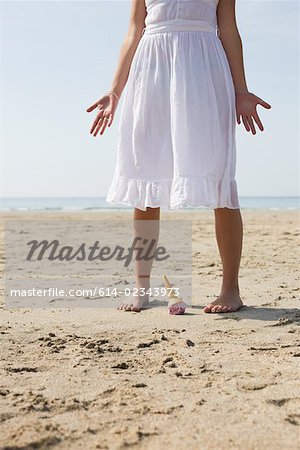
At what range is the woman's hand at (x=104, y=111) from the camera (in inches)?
118

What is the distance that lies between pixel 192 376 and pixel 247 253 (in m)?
3.31

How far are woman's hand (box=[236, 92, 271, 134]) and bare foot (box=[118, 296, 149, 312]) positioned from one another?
0.97 metres

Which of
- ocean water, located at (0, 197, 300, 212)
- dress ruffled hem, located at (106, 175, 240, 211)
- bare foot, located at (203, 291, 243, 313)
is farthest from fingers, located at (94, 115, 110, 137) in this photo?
ocean water, located at (0, 197, 300, 212)

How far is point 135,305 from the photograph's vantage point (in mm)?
2959

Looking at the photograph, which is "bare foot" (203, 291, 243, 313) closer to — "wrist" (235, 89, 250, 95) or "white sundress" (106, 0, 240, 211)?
"white sundress" (106, 0, 240, 211)

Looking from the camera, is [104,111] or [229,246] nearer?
[229,246]

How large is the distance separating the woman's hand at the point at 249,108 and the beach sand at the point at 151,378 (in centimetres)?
86

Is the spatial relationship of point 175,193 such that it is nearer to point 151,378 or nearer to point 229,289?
point 229,289

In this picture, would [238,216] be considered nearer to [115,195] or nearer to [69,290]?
[115,195]

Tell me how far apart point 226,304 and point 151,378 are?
1094 millimetres

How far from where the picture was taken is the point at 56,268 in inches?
173

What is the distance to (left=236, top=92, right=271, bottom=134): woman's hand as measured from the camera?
284cm

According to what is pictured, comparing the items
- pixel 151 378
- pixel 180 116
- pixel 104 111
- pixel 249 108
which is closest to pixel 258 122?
pixel 249 108

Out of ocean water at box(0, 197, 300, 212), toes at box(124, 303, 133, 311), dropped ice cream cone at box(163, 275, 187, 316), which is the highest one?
dropped ice cream cone at box(163, 275, 187, 316)
